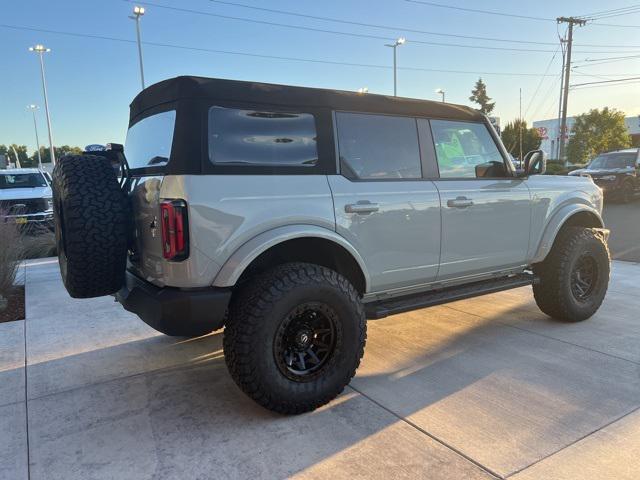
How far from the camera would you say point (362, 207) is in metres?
Answer: 3.22

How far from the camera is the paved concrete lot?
8.19ft

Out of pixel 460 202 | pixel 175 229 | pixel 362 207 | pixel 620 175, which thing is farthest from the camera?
pixel 620 175

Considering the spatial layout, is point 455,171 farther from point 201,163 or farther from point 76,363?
point 76,363

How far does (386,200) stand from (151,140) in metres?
1.63

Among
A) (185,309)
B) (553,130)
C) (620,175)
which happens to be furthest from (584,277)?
(553,130)

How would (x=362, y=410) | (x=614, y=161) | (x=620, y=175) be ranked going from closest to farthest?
(x=362, y=410) < (x=620, y=175) < (x=614, y=161)

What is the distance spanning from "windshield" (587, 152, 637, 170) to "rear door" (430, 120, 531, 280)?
50.4ft

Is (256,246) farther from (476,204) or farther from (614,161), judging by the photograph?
(614,161)

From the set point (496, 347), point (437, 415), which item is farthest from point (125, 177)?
point (496, 347)

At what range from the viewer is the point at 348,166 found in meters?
3.31

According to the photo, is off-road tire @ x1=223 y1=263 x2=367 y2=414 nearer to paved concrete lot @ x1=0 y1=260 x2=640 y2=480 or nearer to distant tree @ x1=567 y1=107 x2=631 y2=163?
paved concrete lot @ x1=0 y1=260 x2=640 y2=480

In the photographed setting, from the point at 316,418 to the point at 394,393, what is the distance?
60cm

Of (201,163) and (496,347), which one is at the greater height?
(201,163)

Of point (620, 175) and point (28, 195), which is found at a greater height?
point (28, 195)
